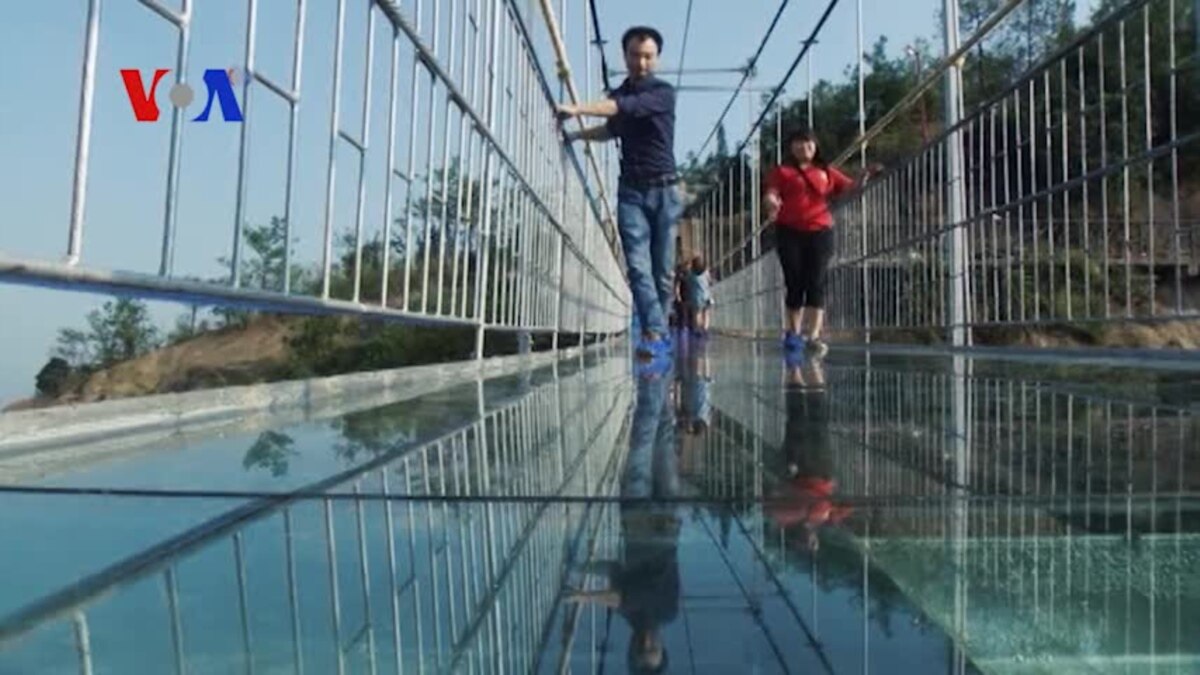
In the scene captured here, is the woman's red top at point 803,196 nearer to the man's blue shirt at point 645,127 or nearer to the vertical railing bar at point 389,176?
the man's blue shirt at point 645,127

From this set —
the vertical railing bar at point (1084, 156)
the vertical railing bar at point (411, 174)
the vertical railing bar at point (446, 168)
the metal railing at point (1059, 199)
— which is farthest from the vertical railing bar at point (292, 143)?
the vertical railing bar at point (1084, 156)

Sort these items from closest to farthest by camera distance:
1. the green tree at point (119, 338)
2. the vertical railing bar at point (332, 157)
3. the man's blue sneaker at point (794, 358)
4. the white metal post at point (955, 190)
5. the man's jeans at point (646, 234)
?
1. the vertical railing bar at point (332, 157)
2. the green tree at point (119, 338)
3. the man's jeans at point (646, 234)
4. the man's blue sneaker at point (794, 358)
5. the white metal post at point (955, 190)

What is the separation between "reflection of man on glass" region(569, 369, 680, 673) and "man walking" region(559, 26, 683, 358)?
12.4 feet

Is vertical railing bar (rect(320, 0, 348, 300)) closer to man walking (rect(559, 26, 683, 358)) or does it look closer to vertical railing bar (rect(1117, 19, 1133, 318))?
man walking (rect(559, 26, 683, 358))

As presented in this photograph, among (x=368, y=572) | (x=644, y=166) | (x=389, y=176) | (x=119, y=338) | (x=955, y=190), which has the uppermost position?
(x=955, y=190)

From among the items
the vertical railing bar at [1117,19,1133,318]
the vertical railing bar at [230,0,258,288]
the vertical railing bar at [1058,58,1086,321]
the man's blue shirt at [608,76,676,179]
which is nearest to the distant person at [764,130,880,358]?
the man's blue shirt at [608,76,676,179]

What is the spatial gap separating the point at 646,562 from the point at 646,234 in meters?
5.06

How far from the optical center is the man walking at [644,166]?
6520 millimetres

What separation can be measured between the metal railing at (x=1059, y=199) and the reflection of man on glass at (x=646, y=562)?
2711 millimetres

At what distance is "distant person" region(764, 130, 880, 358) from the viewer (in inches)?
297

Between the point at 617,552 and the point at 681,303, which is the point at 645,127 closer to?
the point at 617,552

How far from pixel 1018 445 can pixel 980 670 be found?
1625mm

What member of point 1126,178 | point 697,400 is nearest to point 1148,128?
point 1126,178

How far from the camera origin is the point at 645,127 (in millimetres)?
6559
